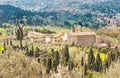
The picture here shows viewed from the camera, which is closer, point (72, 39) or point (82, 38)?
point (72, 39)

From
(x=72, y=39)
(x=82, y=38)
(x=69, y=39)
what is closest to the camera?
(x=69, y=39)

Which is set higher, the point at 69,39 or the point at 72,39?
the point at 69,39

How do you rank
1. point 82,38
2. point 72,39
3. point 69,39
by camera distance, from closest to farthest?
point 69,39
point 72,39
point 82,38

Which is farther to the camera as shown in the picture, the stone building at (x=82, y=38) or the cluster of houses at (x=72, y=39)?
the stone building at (x=82, y=38)

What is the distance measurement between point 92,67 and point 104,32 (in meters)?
85.8

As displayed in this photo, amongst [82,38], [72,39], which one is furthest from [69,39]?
[82,38]

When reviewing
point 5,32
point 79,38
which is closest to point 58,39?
point 79,38

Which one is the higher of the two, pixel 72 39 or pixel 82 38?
pixel 82 38

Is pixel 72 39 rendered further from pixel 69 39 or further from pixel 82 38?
pixel 82 38

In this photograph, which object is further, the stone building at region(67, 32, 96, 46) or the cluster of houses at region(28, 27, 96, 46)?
the stone building at region(67, 32, 96, 46)

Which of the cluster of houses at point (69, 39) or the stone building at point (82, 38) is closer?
the cluster of houses at point (69, 39)

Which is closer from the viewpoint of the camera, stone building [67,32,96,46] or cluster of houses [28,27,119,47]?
cluster of houses [28,27,119,47]

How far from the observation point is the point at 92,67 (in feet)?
242

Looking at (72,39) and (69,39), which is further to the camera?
(72,39)
